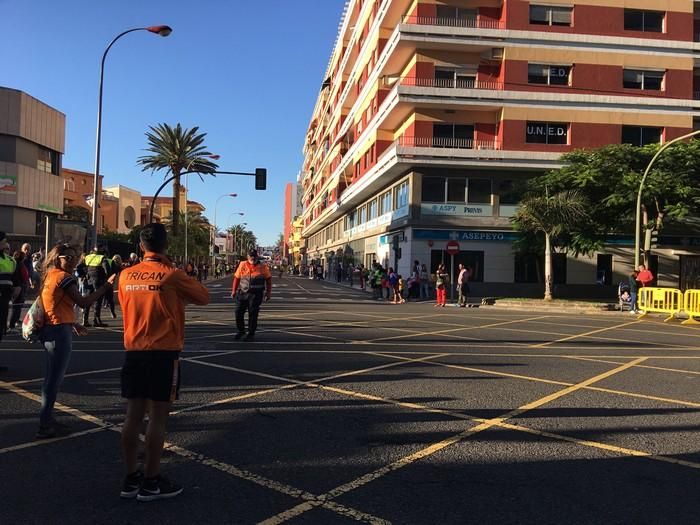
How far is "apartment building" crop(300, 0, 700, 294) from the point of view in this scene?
102ft

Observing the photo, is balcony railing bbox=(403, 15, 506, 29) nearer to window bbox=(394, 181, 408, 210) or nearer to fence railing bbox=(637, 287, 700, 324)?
window bbox=(394, 181, 408, 210)

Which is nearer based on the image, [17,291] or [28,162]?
[17,291]

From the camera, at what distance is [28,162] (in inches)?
1391

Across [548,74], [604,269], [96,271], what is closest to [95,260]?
[96,271]

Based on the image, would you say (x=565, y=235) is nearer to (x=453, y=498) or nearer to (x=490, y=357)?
(x=490, y=357)

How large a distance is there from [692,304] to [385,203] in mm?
23681

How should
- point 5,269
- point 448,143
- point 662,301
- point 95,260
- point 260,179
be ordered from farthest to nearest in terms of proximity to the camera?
point 448,143, point 260,179, point 662,301, point 95,260, point 5,269

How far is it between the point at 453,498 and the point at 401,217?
99.7ft

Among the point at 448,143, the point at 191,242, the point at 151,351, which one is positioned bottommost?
the point at 151,351

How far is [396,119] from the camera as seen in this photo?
1362 inches

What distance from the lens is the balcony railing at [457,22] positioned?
3098cm

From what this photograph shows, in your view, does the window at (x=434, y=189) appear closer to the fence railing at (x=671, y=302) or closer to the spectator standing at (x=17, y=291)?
the fence railing at (x=671, y=302)

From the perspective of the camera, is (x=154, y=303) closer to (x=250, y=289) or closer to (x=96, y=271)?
(x=250, y=289)

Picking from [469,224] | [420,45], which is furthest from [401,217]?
[420,45]
